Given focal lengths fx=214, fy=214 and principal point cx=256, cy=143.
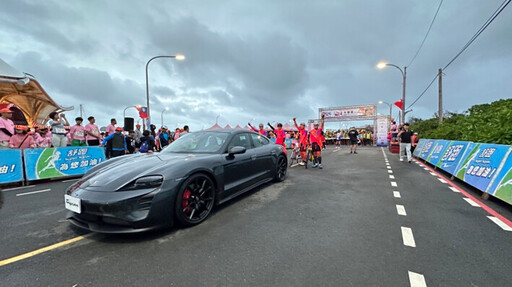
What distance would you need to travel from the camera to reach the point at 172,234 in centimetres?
270

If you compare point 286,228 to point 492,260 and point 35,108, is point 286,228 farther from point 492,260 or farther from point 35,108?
point 35,108

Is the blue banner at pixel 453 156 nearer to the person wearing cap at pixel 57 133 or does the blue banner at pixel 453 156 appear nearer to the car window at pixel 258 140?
the car window at pixel 258 140

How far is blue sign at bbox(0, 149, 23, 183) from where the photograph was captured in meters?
5.59

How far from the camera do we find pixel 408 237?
2602 mm

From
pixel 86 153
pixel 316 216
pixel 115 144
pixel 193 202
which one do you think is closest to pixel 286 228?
pixel 316 216

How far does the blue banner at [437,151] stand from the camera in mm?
7500

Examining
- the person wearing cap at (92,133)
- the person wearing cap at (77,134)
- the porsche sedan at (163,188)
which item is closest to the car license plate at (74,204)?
the porsche sedan at (163,188)

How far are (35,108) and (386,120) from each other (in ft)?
118

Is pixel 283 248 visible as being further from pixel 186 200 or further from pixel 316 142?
pixel 316 142

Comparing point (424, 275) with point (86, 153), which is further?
point (86, 153)

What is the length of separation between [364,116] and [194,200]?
32293mm

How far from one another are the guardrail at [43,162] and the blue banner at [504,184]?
10459mm

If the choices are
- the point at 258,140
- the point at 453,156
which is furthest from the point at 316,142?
the point at 453,156

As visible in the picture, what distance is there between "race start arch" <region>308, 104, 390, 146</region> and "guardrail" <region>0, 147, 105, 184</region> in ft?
79.6
